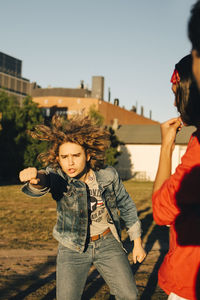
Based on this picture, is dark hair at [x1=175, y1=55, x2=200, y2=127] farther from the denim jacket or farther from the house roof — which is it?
the house roof

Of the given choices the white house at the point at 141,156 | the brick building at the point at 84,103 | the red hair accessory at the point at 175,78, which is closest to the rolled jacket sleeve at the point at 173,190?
the red hair accessory at the point at 175,78

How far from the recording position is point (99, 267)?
3475mm

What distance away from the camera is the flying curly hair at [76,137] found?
151 inches

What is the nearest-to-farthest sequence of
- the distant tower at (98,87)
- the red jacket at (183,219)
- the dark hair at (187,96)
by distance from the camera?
the red jacket at (183,219)
the dark hair at (187,96)
the distant tower at (98,87)

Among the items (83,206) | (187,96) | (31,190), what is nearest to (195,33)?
(187,96)

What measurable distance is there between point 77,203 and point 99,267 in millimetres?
611

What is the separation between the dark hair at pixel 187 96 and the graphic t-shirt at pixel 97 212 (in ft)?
6.58

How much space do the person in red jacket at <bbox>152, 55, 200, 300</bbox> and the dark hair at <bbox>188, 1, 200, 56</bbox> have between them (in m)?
0.31

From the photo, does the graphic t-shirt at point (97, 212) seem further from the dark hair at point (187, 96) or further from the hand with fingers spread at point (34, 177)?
the dark hair at point (187, 96)

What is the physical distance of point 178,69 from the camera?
74.8 inches

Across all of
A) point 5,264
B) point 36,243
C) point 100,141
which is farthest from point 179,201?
point 36,243

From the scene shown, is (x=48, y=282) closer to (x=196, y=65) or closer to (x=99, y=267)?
(x=99, y=267)

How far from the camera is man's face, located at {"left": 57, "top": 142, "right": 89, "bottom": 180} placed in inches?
143

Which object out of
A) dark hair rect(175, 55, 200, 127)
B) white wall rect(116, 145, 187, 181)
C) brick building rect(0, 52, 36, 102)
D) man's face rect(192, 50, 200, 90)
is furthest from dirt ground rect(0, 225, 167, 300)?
brick building rect(0, 52, 36, 102)
